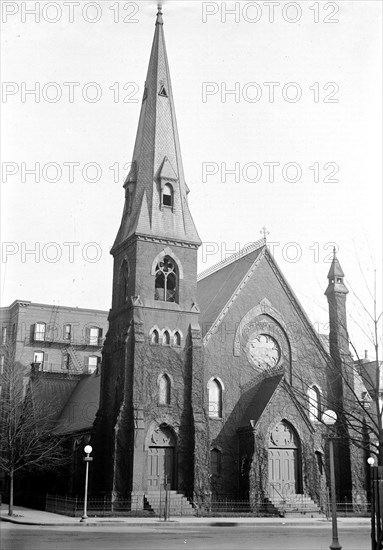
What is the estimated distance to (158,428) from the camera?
39125 millimetres

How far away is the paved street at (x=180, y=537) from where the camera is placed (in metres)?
21.0

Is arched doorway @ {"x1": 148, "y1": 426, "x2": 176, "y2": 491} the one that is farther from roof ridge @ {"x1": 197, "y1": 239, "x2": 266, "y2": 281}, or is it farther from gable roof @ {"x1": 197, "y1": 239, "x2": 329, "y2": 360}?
roof ridge @ {"x1": 197, "y1": 239, "x2": 266, "y2": 281}

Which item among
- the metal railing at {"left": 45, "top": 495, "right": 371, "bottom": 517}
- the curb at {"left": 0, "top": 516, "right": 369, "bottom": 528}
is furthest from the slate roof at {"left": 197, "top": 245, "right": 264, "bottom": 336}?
the curb at {"left": 0, "top": 516, "right": 369, "bottom": 528}

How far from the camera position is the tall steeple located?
43625 mm

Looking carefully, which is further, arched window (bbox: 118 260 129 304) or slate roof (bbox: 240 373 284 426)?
arched window (bbox: 118 260 129 304)

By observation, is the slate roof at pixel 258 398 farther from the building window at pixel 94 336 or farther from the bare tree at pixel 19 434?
the building window at pixel 94 336

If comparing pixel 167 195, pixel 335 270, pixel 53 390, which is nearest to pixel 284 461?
pixel 335 270

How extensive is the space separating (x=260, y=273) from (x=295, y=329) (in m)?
4.44

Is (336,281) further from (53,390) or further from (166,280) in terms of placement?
(53,390)

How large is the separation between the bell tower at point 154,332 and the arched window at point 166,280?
0.21 ft

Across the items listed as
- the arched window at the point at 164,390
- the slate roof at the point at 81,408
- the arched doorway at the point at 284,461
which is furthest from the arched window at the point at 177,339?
the slate roof at the point at 81,408

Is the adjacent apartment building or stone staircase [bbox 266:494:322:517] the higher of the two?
the adjacent apartment building

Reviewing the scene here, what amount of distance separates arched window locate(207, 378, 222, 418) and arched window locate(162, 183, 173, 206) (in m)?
11.8

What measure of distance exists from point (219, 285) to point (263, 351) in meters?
7.12
